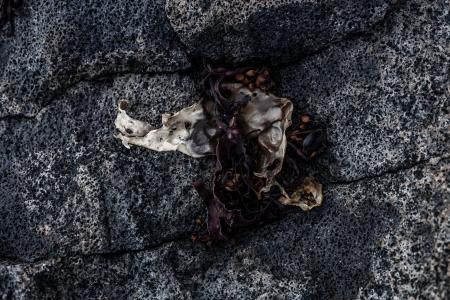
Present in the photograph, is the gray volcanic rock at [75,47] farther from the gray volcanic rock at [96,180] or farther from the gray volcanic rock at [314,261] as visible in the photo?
the gray volcanic rock at [314,261]

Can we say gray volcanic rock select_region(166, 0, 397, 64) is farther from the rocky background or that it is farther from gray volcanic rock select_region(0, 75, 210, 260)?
gray volcanic rock select_region(0, 75, 210, 260)

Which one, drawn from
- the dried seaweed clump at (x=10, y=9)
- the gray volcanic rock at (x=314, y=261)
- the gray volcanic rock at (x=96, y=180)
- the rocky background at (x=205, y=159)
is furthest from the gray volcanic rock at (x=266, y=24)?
the dried seaweed clump at (x=10, y=9)

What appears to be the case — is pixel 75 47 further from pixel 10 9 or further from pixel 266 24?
pixel 266 24

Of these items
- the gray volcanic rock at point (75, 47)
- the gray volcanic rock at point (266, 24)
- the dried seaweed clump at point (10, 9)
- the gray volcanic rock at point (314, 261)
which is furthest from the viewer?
the dried seaweed clump at point (10, 9)

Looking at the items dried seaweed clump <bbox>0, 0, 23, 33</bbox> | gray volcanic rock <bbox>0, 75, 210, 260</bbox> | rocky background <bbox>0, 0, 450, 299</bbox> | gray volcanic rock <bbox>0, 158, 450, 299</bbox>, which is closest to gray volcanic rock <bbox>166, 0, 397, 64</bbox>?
rocky background <bbox>0, 0, 450, 299</bbox>

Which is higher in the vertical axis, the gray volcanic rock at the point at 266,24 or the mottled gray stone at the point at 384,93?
the gray volcanic rock at the point at 266,24

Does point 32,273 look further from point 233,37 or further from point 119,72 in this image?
point 233,37

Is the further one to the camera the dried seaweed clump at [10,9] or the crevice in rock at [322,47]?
the dried seaweed clump at [10,9]
